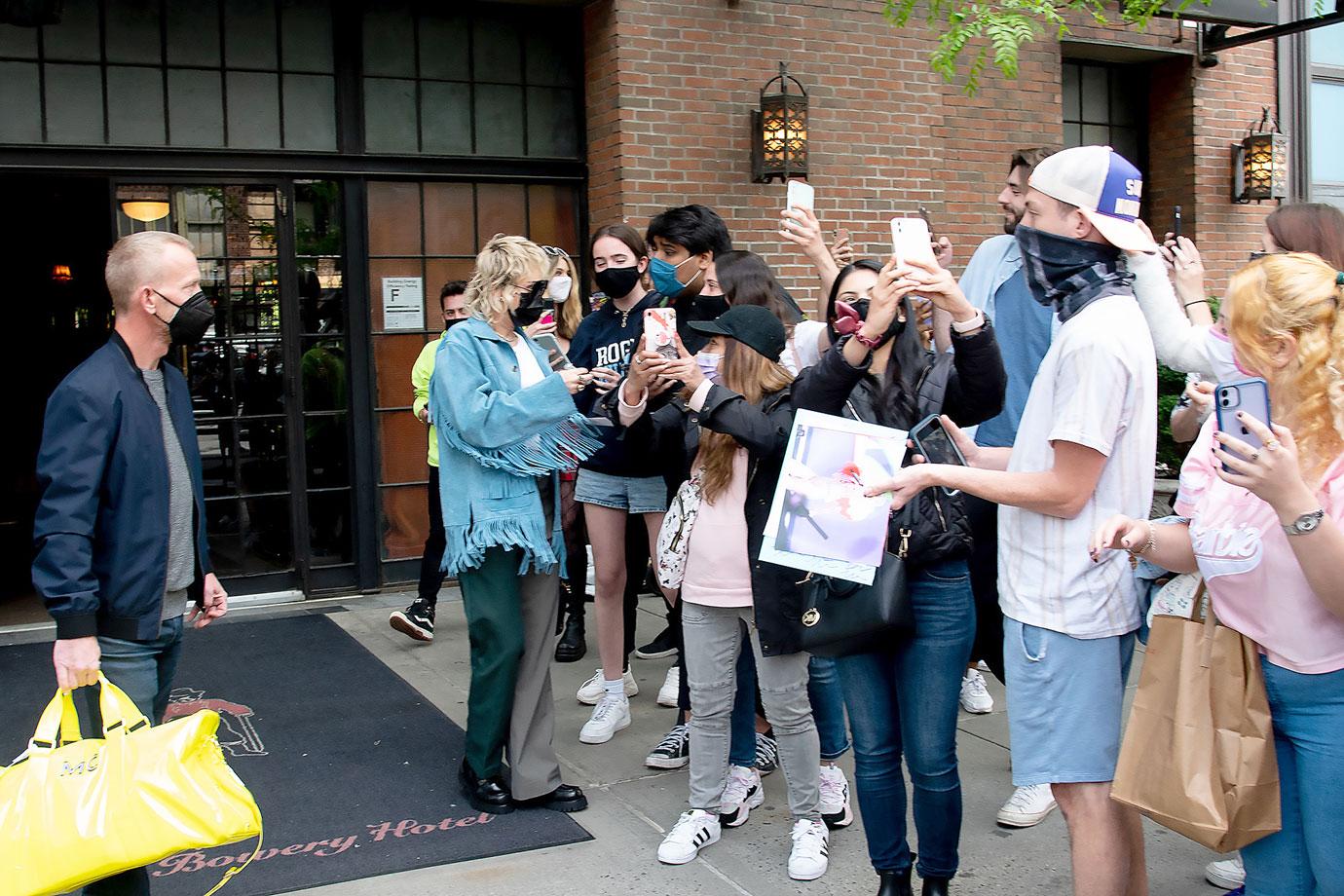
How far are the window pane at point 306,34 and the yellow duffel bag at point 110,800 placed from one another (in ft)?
17.5

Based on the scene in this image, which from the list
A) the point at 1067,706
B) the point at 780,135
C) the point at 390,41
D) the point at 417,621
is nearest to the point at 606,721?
the point at 417,621

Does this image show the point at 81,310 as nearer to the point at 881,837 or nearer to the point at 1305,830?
the point at 881,837

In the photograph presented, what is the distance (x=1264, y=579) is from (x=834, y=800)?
2116 millimetres

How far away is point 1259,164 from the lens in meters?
9.55

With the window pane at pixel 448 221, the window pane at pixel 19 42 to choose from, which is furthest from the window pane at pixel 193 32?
the window pane at pixel 448 221

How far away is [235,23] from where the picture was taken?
718cm

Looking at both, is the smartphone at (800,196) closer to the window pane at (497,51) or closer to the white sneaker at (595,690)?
the white sneaker at (595,690)

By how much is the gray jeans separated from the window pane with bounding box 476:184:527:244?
175 inches

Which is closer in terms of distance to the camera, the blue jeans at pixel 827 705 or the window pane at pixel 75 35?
the blue jeans at pixel 827 705

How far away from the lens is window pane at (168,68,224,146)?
7.07 m

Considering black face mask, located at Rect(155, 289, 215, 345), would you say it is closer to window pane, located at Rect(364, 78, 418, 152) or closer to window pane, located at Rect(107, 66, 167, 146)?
window pane, located at Rect(107, 66, 167, 146)

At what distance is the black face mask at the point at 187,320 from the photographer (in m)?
3.33

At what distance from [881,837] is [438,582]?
3.69 m

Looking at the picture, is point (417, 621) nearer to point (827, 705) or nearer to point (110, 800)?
point (827, 705)
